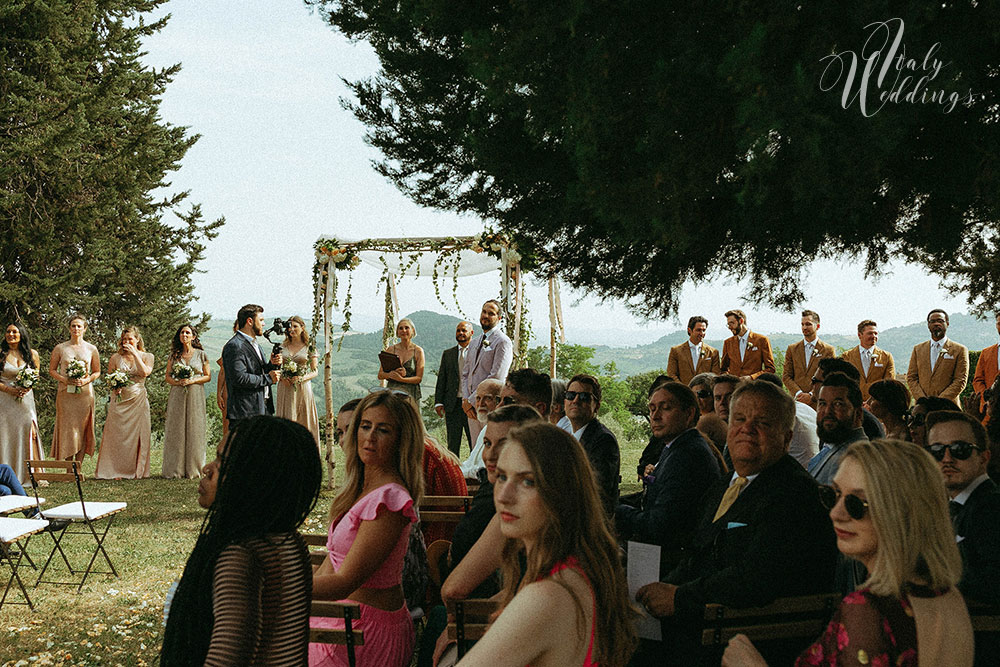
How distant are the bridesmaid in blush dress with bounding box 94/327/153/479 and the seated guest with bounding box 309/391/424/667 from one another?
10.7m

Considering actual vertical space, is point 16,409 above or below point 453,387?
below

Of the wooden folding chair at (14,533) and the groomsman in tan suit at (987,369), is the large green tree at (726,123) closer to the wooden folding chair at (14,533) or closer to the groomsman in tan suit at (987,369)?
Result: the wooden folding chair at (14,533)

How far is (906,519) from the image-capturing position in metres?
2.07

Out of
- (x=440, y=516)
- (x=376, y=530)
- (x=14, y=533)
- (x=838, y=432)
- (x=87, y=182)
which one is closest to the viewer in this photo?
(x=376, y=530)

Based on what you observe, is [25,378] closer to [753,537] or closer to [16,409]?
[16,409]

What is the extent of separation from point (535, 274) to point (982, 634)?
284 cm

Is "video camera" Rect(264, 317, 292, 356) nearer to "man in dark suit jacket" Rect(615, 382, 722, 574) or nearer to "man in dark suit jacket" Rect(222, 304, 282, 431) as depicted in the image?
"man in dark suit jacket" Rect(222, 304, 282, 431)

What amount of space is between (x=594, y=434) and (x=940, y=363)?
320 inches

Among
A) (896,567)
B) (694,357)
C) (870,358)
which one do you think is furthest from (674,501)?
(870,358)

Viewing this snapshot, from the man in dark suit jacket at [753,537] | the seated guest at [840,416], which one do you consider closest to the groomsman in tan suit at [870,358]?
the seated guest at [840,416]

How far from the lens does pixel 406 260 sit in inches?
465

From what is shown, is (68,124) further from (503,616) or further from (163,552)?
(503,616)

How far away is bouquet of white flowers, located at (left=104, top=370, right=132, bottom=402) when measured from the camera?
1295 cm

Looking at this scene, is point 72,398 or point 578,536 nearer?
point 578,536
